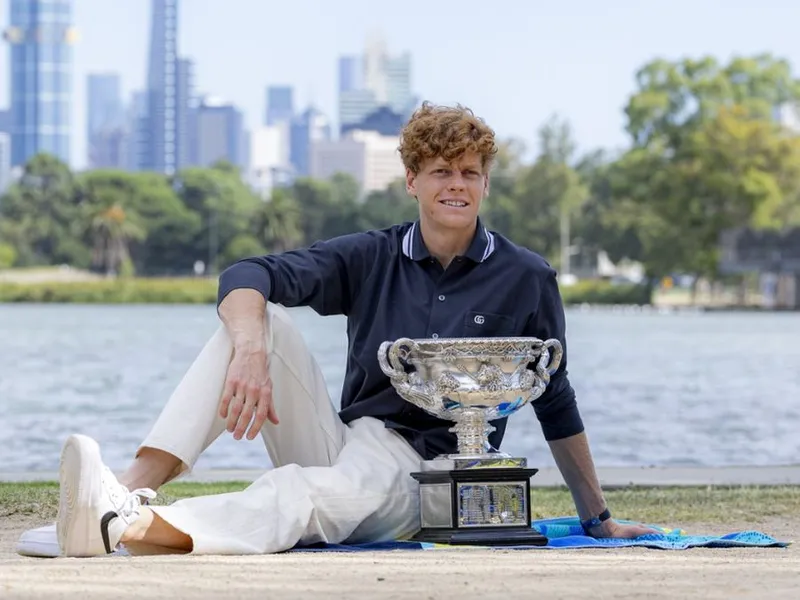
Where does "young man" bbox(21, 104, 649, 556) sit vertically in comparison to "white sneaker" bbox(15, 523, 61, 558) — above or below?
above

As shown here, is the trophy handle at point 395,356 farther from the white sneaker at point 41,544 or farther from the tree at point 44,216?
the tree at point 44,216

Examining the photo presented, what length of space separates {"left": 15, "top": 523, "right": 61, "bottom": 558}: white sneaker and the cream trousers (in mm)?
270

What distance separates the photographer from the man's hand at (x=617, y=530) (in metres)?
4.63

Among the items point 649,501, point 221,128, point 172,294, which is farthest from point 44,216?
point 649,501

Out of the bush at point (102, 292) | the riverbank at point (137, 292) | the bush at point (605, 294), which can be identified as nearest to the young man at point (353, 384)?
the riverbank at point (137, 292)

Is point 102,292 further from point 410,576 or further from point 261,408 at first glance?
point 410,576

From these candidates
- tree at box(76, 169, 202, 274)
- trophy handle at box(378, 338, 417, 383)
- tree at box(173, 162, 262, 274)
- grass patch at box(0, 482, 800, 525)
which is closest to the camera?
trophy handle at box(378, 338, 417, 383)

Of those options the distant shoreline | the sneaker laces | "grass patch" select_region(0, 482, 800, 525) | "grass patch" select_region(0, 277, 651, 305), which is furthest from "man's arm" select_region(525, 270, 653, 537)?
"grass patch" select_region(0, 277, 651, 305)

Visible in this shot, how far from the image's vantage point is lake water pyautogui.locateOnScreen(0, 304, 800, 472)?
13.6 metres

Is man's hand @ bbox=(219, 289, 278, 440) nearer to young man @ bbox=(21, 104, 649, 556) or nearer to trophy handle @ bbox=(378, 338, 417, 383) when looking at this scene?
young man @ bbox=(21, 104, 649, 556)

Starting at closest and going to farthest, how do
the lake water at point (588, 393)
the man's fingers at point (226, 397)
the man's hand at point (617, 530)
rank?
the man's fingers at point (226, 397), the man's hand at point (617, 530), the lake water at point (588, 393)

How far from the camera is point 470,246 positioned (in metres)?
4.48

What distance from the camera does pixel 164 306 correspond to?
91938 millimetres

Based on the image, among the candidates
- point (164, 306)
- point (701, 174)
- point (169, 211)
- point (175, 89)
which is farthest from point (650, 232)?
point (175, 89)
